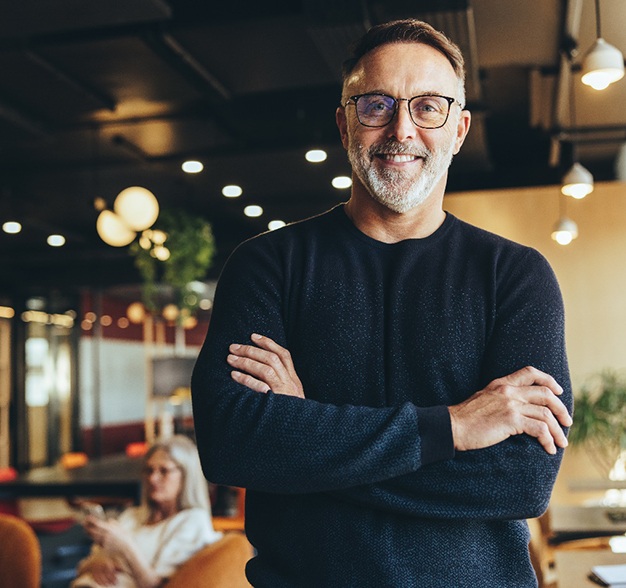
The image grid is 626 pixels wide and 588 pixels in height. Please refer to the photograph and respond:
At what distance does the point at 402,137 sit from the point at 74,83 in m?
4.50

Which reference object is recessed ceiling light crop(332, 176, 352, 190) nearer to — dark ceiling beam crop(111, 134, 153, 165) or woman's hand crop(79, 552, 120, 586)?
dark ceiling beam crop(111, 134, 153, 165)

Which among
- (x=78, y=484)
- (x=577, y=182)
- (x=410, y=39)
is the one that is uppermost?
(x=577, y=182)

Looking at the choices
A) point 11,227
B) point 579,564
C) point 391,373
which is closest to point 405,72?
point 391,373

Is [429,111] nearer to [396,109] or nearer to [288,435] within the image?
[396,109]

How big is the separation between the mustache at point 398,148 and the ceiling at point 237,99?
9.41ft

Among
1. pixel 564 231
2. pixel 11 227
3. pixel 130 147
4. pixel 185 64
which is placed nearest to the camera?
pixel 185 64

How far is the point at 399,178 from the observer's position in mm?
1542

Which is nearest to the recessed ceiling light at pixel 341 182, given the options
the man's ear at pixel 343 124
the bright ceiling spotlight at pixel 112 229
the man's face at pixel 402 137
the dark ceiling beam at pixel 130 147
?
the dark ceiling beam at pixel 130 147

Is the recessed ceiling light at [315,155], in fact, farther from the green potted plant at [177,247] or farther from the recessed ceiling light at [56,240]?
the recessed ceiling light at [56,240]

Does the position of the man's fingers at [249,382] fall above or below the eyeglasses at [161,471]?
above

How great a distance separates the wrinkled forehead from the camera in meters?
1.54

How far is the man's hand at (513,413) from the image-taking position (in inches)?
55.5

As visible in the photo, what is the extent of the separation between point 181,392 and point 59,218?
320 centimetres

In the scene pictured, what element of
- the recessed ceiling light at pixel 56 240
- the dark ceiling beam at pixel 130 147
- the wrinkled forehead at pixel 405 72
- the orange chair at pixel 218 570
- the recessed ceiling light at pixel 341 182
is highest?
the dark ceiling beam at pixel 130 147
